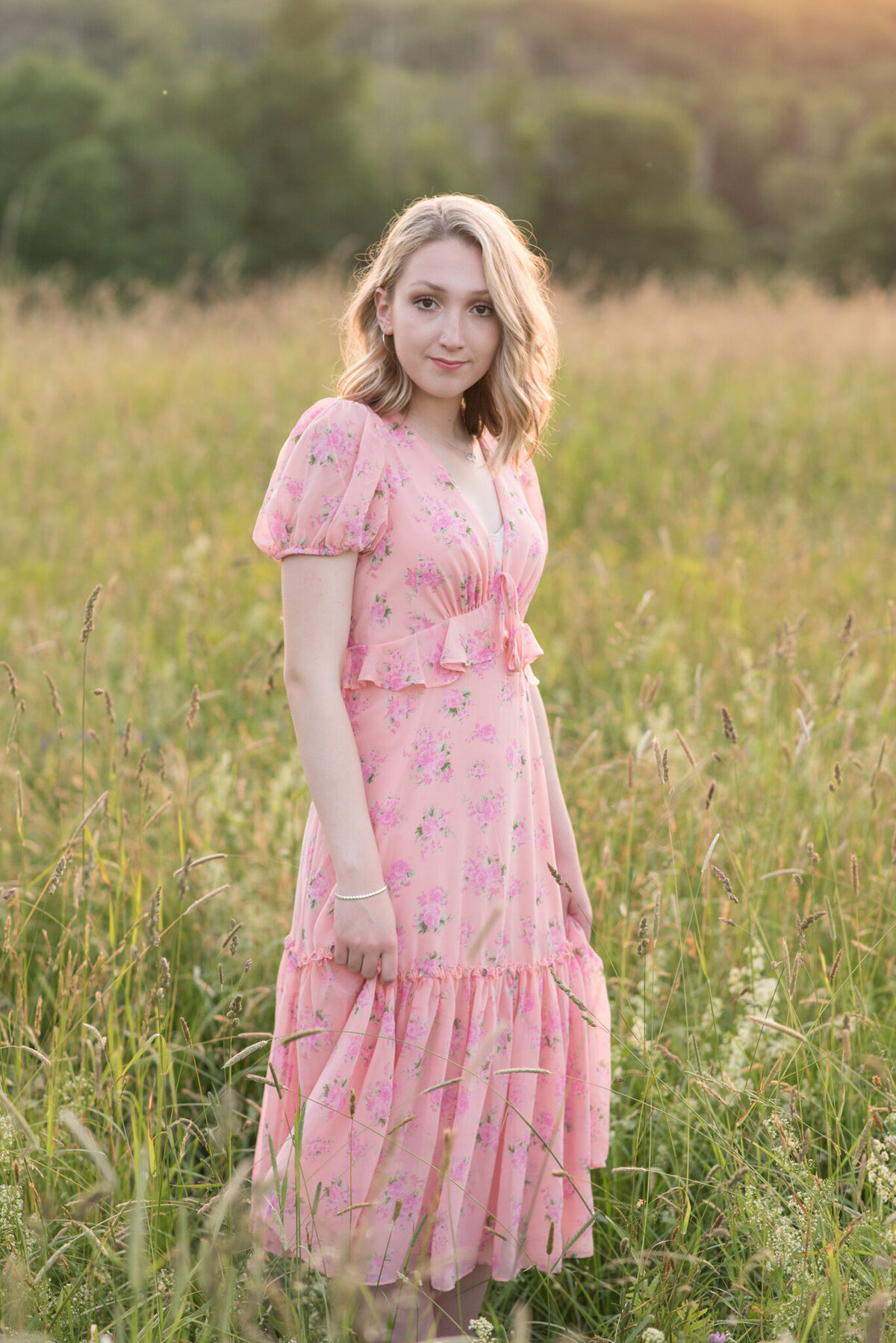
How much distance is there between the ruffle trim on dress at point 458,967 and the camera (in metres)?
1.61

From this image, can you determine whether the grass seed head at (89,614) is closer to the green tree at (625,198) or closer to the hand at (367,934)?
the hand at (367,934)

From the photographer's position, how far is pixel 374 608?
1.62 metres

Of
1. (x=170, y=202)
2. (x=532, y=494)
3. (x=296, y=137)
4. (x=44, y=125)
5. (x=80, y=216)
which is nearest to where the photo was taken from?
(x=532, y=494)

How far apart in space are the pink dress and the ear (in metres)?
0.16

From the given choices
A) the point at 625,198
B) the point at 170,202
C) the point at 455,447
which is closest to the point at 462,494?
the point at 455,447

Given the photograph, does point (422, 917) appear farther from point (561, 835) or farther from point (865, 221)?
point (865, 221)

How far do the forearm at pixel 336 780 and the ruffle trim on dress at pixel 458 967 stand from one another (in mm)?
153

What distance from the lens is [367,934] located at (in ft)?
5.07

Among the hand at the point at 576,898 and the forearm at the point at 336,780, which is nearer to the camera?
the forearm at the point at 336,780

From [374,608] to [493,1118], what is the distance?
77cm

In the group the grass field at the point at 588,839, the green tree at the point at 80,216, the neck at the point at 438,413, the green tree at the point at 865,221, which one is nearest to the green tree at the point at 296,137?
the green tree at the point at 80,216

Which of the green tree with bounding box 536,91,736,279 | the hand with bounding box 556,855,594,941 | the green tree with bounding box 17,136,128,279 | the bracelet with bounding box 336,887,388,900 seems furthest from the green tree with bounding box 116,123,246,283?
the bracelet with bounding box 336,887,388,900

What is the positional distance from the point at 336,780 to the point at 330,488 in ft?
1.31

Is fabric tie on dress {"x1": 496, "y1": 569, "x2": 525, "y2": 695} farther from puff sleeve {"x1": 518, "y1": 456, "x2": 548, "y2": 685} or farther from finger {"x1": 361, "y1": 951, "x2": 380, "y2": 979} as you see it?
finger {"x1": 361, "y1": 951, "x2": 380, "y2": 979}
